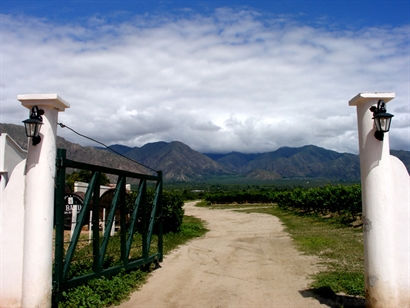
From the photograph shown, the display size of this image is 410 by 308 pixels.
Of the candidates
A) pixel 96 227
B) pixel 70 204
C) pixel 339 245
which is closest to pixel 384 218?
pixel 96 227

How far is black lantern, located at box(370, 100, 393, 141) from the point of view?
5422 mm

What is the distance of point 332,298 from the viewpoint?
631 cm

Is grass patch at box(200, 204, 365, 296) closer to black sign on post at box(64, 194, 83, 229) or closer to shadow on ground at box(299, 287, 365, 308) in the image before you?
shadow on ground at box(299, 287, 365, 308)

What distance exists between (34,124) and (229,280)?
460 cm

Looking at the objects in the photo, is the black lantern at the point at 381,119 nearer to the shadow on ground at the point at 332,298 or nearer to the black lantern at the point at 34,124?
the shadow on ground at the point at 332,298

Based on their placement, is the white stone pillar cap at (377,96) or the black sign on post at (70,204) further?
the black sign on post at (70,204)

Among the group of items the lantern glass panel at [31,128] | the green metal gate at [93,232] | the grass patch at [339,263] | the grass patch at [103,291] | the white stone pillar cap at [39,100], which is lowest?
the grass patch at [339,263]

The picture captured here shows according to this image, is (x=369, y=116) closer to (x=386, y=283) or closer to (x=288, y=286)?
(x=386, y=283)

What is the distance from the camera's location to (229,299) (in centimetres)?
638

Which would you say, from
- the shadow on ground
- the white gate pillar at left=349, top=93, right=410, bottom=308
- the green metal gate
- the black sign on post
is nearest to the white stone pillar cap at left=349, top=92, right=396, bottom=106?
the white gate pillar at left=349, top=93, right=410, bottom=308

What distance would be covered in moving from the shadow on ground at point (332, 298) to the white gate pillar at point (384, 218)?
1.35 ft

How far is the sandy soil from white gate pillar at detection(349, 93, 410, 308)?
108cm

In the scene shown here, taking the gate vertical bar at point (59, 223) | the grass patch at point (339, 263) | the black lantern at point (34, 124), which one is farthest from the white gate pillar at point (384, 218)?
the black lantern at point (34, 124)

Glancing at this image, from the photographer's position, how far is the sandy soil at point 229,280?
6.27 meters
